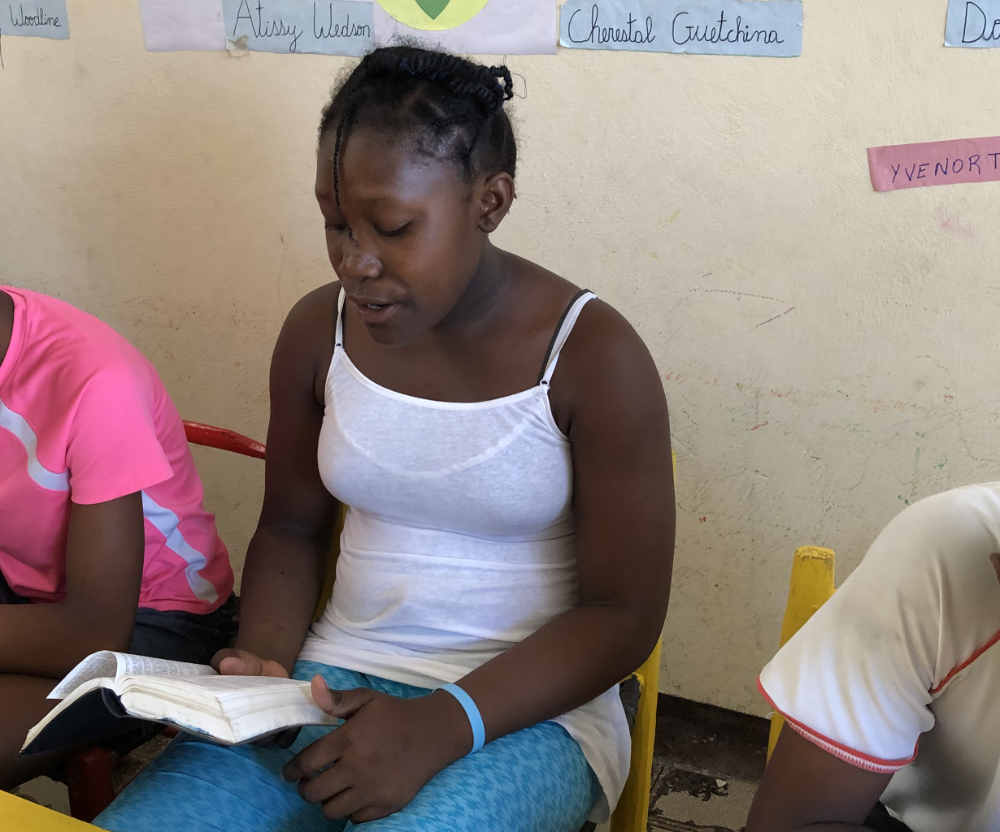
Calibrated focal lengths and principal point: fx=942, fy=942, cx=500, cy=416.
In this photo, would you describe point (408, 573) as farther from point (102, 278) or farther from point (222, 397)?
point (102, 278)

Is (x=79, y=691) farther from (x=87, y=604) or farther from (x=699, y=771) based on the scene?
(x=699, y=771)

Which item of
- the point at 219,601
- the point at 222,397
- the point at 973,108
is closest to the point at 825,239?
the point at 973,108

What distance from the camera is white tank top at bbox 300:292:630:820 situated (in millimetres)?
1049

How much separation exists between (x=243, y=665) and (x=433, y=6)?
42.0 inches

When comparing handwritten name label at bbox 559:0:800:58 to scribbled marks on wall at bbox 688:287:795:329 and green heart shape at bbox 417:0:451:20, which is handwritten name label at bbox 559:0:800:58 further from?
scribbled marks on wall at bbox 688:287:795:329

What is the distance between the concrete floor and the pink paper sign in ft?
3.36

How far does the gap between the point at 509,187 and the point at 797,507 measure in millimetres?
858

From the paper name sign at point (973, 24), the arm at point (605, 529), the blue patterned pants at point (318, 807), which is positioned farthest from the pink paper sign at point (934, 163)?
the blue patterned pants at point (318, 807)

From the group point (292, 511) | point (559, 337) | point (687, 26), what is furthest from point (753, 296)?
point (292, 511)

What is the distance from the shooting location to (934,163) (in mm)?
1333

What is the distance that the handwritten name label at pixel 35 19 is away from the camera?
1.79 metres

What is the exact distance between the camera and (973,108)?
1291 mm

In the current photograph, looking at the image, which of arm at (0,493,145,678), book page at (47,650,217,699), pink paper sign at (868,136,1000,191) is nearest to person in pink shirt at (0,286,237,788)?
arm at (0,493,145,678)

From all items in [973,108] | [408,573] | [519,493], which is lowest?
[408,573]
